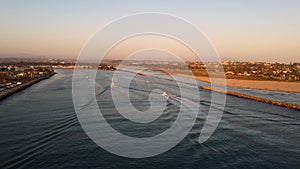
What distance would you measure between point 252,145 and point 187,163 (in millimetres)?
4809

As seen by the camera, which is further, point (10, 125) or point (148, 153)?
point (10, 125)

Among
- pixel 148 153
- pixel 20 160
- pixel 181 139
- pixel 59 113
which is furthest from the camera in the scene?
pixel 59 113

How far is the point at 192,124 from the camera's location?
17.6 meters

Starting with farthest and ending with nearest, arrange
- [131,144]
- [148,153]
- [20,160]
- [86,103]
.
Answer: [86,103], [131,144], [148,153], [20,160]

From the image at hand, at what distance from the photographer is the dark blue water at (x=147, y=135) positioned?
11.0 meters

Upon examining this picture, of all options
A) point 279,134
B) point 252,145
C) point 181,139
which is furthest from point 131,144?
point 279,134

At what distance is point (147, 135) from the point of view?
14.8 meters

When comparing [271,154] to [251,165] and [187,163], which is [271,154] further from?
[187,163]

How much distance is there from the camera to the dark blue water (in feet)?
36.1

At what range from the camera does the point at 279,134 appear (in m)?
15.9

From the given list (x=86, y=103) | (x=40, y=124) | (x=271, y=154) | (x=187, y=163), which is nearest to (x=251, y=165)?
(x=271, y=154)

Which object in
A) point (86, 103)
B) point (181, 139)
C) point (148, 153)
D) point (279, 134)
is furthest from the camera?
point (86, 103)

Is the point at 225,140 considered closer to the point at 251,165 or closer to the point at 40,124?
the point at 251,165

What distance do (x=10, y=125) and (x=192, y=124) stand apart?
11.9 meters
